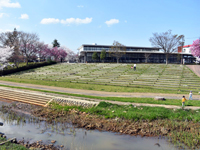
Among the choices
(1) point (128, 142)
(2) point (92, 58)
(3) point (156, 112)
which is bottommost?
(1) point (128, 142)

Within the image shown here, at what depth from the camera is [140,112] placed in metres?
15.5

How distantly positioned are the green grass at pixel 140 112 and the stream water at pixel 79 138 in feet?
8.68

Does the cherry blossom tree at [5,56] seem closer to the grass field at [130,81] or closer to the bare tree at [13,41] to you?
the bare tree at [13,41]

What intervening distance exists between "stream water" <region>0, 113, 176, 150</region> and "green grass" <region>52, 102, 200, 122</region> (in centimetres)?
265

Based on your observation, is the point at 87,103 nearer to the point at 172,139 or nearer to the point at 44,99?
the point at 44,99

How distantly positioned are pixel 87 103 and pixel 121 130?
221 inches

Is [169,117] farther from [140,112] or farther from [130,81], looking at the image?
[130,81]

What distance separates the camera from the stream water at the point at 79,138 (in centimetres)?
1109

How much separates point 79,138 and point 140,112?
19.7 ft

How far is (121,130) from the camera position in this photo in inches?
529

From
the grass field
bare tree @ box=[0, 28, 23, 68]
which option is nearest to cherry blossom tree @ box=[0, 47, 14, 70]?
bare tree @ box=[0, 28, 23, 68]

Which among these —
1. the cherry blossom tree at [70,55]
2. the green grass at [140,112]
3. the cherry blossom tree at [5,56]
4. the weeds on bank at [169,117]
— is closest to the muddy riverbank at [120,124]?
the weeds on bank at [169,117]

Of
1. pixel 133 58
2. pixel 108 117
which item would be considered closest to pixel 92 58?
pixel 133 58

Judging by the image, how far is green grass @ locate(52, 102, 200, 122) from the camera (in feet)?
48.0
